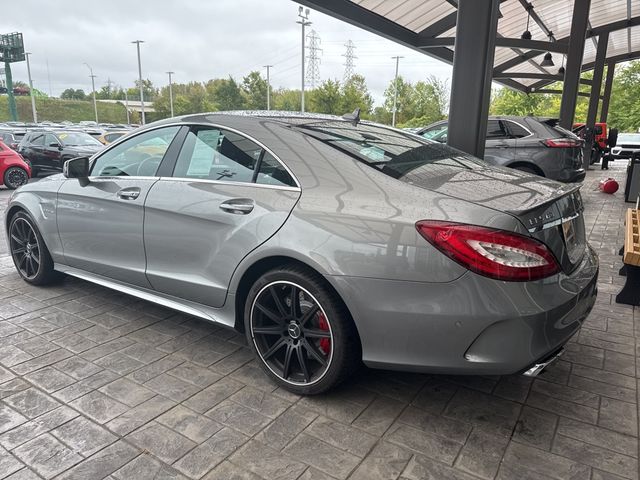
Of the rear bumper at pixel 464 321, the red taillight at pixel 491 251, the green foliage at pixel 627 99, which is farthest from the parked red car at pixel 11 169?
the green foliage at pixel 627 99

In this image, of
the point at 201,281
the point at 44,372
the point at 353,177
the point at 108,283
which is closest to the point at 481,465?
the point at 353,177

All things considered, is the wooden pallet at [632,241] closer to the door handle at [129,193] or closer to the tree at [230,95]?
the door handle at [129,193]

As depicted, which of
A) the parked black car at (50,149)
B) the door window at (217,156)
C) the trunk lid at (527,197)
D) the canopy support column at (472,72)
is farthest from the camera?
the parked black car at (50,149)

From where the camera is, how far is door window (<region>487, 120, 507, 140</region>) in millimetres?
8555

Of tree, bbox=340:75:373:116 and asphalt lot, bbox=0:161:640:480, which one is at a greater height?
tree, bbox=340:75:373:116

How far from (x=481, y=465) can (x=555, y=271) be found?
91 centimetres

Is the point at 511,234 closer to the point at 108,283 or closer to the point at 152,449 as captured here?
the point at 152,449

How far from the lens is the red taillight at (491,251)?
202 cm

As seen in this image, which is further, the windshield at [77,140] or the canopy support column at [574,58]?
the windshield at [77,140]

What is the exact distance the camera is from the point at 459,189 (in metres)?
2.29

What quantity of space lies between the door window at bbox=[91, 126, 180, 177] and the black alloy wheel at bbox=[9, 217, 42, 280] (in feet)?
3.44

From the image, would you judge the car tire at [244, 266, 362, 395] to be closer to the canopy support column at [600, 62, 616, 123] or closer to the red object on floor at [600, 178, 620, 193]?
the red object on floor at [600, 178, 620, 193]

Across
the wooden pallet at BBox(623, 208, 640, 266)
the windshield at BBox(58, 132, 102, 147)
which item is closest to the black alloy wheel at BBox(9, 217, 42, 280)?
the wooden pallet at BBox(623, 208, 640, 266)

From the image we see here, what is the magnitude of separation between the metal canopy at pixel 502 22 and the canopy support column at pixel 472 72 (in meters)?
3.48
